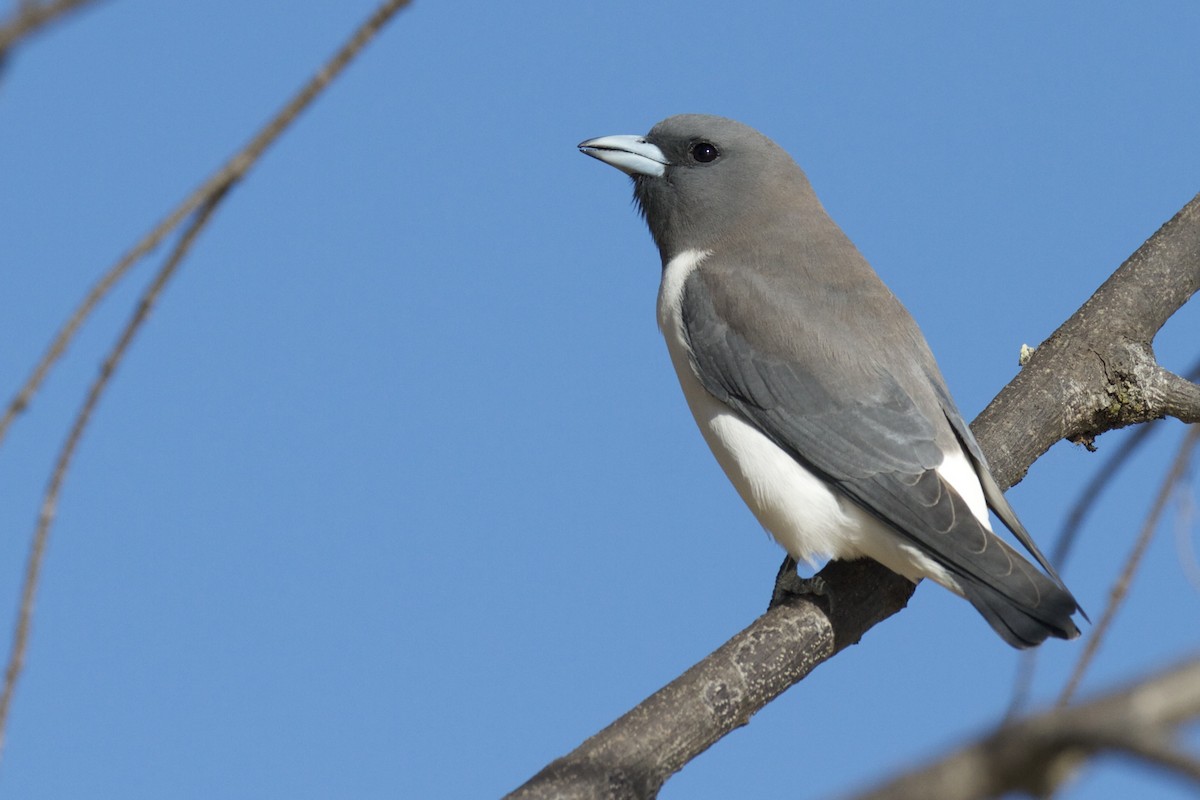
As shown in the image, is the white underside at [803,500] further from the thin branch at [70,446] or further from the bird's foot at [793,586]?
the thin branch at [70,446]

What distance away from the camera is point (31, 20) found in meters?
1.00

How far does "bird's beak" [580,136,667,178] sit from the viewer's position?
5.75 m

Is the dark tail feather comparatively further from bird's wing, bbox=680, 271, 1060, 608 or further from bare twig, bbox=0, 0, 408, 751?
bare twig, bbox=0, 0, 408, 751

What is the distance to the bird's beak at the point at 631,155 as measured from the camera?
18.9 feet

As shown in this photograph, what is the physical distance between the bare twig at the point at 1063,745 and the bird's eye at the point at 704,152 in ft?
16.3

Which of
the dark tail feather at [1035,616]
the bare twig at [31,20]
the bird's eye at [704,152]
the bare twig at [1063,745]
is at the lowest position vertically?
the dark tail feather at [1035,616]

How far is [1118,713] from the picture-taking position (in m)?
0.81

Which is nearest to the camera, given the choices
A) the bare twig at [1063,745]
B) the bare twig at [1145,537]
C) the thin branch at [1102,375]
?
the bare twig at [1063,745]

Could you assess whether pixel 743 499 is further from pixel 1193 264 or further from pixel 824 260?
pixel 1193 264

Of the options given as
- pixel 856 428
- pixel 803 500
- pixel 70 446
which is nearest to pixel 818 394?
pixel 856 428

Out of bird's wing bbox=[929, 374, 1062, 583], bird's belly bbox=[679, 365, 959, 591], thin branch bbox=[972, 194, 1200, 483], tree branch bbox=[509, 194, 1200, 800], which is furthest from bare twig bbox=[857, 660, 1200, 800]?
thin branch bbox=[972, 194, 1200, 483]

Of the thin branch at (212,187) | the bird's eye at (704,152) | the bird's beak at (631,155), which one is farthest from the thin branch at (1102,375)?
the thin branch at (212,187)

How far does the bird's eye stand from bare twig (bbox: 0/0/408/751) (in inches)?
174

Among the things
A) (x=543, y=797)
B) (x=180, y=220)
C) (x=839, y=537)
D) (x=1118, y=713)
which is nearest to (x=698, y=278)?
(x=839, y=537)
